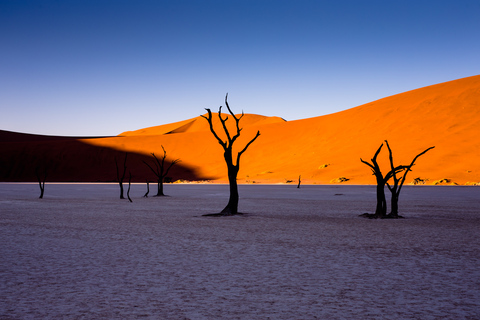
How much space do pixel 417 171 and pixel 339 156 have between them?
14.7 metres

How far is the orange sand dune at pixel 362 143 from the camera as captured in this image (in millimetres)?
66250

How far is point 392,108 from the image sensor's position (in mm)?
88125

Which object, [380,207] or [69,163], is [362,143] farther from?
[380,207]

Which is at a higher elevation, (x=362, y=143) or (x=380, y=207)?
(x=362, y=143)

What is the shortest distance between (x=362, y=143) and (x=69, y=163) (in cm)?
5390

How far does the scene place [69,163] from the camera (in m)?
102

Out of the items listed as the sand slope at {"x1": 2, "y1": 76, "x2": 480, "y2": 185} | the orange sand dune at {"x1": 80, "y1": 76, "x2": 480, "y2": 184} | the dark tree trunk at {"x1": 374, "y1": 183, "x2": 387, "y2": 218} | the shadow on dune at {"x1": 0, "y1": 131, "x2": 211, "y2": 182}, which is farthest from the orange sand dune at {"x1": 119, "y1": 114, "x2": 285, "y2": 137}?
the dark tree trunk at {"x1": 374, "y1": 183, "x2": 387, "y2": 218}

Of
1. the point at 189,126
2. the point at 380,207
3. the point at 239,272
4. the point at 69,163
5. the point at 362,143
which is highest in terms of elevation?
the point at 189,126

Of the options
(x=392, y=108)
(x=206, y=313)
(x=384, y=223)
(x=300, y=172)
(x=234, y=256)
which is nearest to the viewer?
(x=206, y=313)

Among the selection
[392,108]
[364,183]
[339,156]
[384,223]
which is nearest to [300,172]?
[339,156]

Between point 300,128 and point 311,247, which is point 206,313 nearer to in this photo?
point 311,247

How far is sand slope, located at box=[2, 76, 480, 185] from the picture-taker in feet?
218

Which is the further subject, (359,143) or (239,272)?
(359,143)

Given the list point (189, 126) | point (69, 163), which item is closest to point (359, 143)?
point (69, 163)
